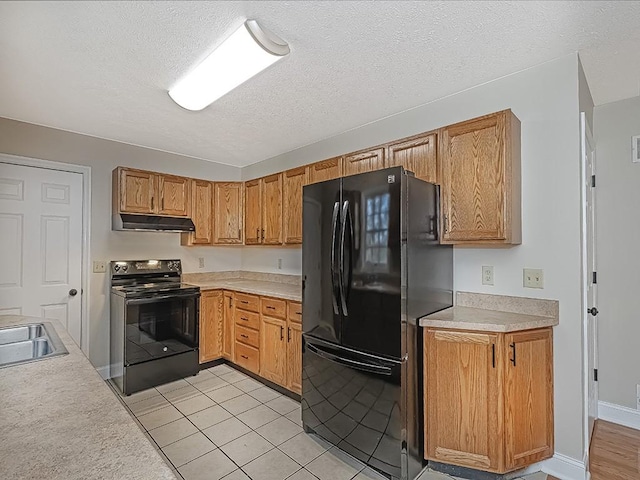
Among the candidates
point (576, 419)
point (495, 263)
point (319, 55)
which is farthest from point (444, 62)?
point (576, 419)

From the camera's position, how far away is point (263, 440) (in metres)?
2.45

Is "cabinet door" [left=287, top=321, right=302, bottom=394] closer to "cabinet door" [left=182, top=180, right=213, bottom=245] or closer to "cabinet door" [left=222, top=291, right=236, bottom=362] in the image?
"cabinet door" [left=222, top=291, right=236, bottom=362]

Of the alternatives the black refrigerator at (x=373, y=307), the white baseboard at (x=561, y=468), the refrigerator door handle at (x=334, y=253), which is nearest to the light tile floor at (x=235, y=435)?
the white baseboard at (x=561, y=468)

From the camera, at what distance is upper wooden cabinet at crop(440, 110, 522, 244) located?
210 centimetres

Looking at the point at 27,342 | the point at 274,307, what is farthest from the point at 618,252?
the point at 27,342

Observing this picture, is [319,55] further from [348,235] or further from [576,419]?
[576,419]

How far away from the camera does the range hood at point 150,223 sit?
3.43 metres

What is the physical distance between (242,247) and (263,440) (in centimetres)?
275

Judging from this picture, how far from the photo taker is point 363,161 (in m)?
2.94

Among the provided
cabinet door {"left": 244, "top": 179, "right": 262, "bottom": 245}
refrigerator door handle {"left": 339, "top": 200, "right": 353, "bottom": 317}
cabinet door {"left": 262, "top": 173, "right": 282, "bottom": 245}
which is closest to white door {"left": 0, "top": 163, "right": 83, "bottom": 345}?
cabinet door {"left": 244, "top": 179, "right": 262, "bottom": 245}

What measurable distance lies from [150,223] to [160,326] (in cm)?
107

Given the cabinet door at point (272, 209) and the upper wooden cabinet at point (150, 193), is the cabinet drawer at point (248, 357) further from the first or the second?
the upper wooden cabinet at point (150, 193)

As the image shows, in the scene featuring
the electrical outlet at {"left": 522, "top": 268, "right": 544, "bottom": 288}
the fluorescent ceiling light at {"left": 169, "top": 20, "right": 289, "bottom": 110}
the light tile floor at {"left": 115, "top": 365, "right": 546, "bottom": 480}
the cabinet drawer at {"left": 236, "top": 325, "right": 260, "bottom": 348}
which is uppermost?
the fluorescent ceiling light at {"left": 169, "top": 20, "right": 289, "bottom": 110}

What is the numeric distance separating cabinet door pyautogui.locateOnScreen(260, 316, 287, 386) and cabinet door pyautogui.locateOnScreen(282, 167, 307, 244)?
2.83ft
